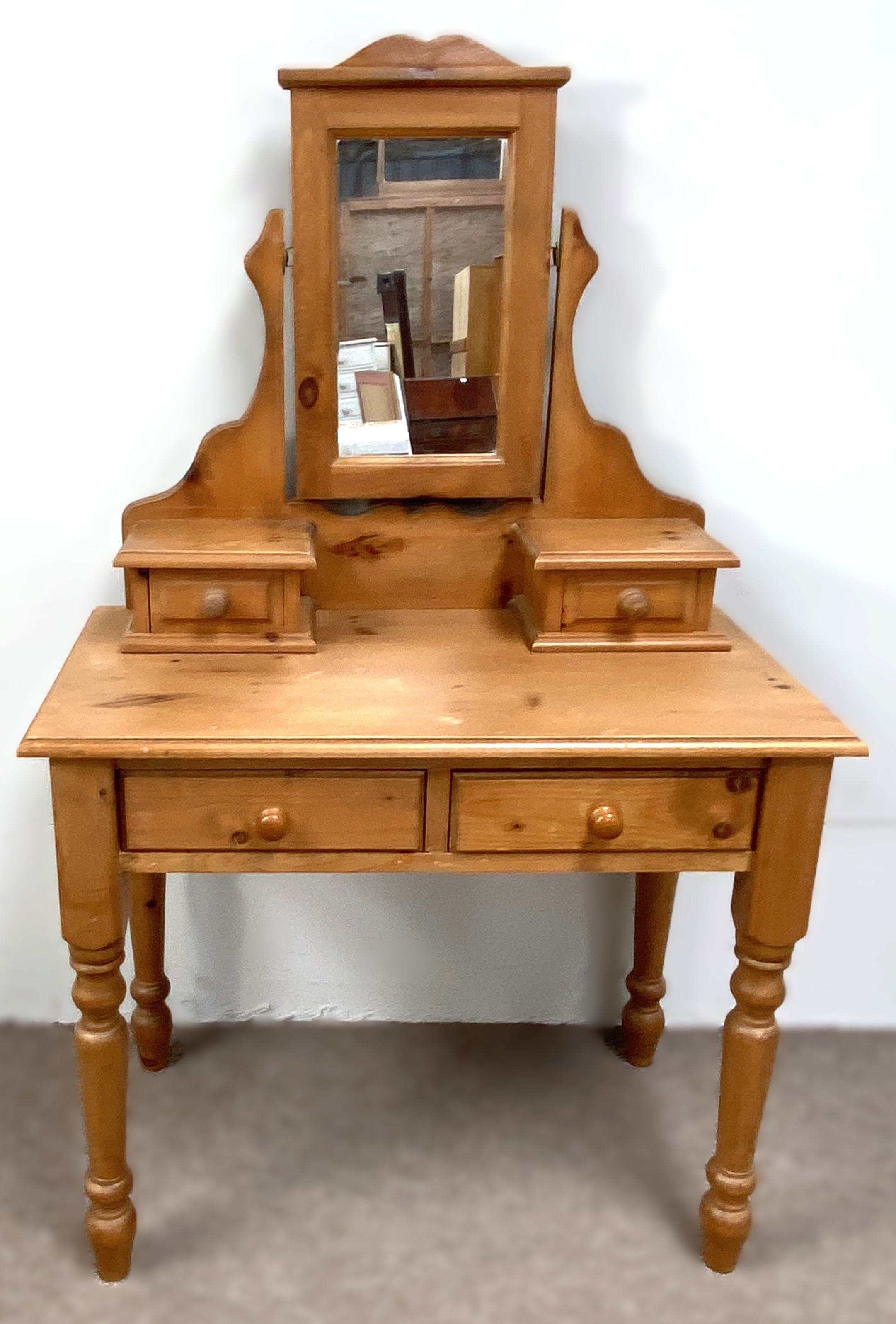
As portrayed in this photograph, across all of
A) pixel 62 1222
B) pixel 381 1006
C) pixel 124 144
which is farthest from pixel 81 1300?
pixel 124 144

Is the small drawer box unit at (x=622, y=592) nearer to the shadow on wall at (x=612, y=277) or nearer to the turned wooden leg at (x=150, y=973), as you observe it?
the shadow on wall at (x=612, y=277)

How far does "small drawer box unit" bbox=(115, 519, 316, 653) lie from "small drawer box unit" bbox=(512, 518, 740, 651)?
0.31 metres

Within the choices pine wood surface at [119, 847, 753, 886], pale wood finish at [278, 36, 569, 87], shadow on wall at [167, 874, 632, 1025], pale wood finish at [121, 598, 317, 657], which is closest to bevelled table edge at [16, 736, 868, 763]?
pine wood surface at [119, 847, 753, 886]

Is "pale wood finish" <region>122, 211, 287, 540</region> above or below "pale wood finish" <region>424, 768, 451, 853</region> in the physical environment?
above

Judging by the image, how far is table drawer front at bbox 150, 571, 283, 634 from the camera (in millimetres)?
1538

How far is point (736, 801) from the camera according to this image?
4.63 ft

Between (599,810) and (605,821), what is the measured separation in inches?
0.6

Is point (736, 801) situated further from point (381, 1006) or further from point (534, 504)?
point (381, 1006)

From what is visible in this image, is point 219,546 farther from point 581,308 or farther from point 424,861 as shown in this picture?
point 581,308

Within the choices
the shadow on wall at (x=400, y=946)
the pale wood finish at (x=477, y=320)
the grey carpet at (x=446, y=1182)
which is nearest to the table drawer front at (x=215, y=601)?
the pale wood finish at (x=477, y=320)

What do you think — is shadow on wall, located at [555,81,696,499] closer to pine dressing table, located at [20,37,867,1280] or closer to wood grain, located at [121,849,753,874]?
pine dressing table, located at [20,37,867,1280]

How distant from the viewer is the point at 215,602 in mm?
1533

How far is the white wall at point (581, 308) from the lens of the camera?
1.64 m

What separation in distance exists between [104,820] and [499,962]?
961mm
